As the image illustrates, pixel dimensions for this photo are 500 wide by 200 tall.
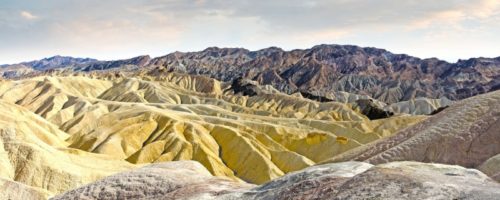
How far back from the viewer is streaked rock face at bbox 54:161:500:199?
9.54m

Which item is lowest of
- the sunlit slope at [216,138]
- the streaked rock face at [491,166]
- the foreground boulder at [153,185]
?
the sunlit slope at [216,138]

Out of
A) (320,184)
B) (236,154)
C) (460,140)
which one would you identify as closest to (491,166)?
(460,140)

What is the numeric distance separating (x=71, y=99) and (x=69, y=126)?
4485 cm

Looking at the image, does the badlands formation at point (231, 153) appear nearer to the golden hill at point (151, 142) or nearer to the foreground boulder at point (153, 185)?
the foreground boulder at point (153, 185)

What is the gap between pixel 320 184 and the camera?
11.5 meters

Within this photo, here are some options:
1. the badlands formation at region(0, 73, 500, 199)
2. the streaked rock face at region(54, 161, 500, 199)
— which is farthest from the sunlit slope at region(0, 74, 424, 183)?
the streaked rock face at region(54, 161, 500, 199)

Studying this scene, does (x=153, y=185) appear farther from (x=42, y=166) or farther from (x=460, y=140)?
(x=42, y=166)

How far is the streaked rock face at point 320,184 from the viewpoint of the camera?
31.3 feet

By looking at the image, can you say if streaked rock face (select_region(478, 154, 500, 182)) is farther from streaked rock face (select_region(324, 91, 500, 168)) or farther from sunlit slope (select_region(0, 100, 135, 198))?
sunlit slope (select_region(0, 100, 135, 198))

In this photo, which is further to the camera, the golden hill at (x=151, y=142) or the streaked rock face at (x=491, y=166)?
the golden hill at (x=151, y=142)

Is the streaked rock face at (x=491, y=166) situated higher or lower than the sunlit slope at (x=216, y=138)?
higher

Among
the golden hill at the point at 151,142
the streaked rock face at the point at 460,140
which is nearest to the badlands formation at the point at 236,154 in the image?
the streaked rock face at the point at 460,140

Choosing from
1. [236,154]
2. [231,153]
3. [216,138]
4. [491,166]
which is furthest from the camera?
[216,138]

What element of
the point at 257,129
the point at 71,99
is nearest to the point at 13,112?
the point at 257,129
